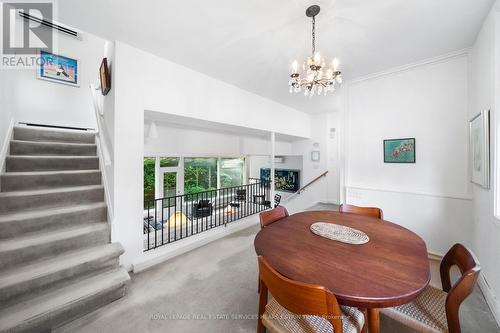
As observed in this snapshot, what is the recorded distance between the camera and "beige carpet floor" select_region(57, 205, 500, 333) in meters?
1.59

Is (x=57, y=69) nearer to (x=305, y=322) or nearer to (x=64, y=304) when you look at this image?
(x=64, y=304)

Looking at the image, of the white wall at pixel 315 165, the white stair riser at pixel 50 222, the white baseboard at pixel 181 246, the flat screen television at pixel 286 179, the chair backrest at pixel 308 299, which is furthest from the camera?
the flat screen television at pixel 286 179

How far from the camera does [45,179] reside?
2389 mm

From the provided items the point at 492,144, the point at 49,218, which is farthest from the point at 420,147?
the point at 49,218

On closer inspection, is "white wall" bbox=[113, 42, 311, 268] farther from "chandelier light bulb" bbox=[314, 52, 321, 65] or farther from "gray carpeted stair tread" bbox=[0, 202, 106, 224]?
"chandelier light bulb" bbox=[314, 52, 321, 65]

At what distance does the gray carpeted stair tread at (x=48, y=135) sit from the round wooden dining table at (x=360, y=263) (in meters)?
3.69

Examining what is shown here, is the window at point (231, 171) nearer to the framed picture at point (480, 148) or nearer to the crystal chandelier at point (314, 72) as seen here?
the crystal chandelier at point (314, 72)

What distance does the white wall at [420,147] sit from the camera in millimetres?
2578

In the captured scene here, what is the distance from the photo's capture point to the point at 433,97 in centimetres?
275

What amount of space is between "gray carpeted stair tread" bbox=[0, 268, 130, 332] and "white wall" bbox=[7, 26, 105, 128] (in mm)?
3407

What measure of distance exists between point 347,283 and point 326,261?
210mm

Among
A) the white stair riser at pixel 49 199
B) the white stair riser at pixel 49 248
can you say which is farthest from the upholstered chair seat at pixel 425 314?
the white stair riser at pixel 49 199

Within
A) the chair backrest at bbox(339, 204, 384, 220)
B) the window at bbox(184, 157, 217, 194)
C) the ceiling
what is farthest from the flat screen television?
the ceiling

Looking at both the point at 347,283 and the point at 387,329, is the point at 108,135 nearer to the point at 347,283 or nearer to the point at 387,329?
the point at 347,283
